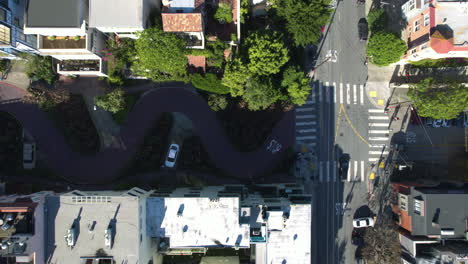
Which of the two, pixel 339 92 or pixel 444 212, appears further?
pixel 339 92

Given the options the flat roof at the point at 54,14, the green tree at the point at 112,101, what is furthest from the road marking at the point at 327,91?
the flat roof at the point at 54,14

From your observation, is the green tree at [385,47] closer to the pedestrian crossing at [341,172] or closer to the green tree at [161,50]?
the pedestrian crossing at [341,172]

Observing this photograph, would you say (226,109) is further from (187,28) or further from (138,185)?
(138,185)

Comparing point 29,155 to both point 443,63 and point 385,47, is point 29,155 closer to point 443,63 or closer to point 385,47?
point 385,47

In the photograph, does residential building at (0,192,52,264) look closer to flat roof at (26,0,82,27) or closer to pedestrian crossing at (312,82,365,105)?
flat roof at (26,0,82,27)

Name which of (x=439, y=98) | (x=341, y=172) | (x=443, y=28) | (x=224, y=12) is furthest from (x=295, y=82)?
(x=443, y=28)

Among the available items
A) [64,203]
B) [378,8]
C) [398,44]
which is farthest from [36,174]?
[378,8]
